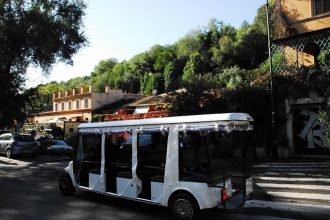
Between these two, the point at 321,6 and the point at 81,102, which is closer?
the point at 321,6

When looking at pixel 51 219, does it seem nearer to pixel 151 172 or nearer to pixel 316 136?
pixel 151 172

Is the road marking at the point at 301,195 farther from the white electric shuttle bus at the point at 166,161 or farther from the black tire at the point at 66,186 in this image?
the black tire at the point at 66,186

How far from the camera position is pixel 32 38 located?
24.4m

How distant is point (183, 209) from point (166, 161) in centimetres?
111

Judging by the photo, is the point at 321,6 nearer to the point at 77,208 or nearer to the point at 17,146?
the point at 77,208

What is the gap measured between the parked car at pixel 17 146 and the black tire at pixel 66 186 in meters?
15.5

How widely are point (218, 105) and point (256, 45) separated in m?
40.1

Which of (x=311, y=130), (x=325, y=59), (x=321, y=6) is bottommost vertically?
(x=311, y=130)

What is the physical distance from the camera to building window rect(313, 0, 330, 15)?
2136 centimetres

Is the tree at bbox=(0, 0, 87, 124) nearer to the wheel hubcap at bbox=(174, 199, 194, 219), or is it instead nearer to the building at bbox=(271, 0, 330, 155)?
the building at bbox=(271, 0, 330, 155)

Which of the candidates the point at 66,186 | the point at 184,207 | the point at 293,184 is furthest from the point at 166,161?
the point at 293,184

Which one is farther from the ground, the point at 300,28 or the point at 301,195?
the point at 300,28

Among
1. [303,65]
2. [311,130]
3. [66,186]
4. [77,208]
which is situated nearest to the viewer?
[77,208]

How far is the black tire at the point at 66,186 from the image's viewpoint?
11.6 m
